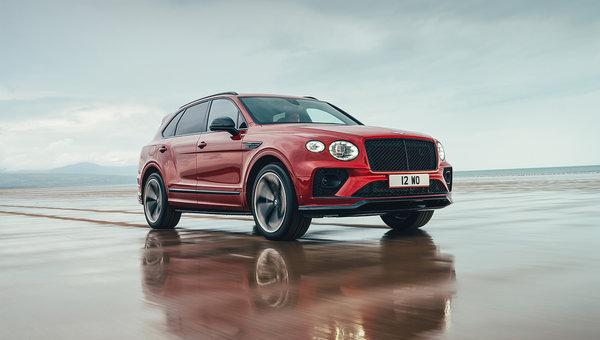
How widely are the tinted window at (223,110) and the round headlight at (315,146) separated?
5.68ft

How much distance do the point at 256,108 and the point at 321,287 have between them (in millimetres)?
4310

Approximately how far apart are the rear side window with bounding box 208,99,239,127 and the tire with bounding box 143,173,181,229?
1.46 m

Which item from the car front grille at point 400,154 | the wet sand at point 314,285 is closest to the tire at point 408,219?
the wet sand at point 314,285

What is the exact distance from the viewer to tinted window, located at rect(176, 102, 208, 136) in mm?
8914

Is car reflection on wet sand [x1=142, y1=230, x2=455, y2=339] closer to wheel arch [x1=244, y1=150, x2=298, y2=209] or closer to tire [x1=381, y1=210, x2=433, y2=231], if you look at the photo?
wheel arch [x1=244, y1=150, x2=298, y2=209]

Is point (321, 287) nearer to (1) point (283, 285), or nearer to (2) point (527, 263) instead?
(1) point (283, 285)

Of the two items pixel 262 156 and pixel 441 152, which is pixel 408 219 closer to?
pixel 441 152

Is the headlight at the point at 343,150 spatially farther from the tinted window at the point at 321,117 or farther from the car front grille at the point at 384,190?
the tinted window at the point at 321,117

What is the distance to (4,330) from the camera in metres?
3.23

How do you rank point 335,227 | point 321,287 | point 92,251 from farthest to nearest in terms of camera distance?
1. point 335,227
2. point 92,251
3. point 321,287

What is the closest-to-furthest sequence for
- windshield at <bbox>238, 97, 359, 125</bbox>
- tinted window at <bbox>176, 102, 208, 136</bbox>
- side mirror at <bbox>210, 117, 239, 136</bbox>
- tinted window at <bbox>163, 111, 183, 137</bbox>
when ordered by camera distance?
side mirror at <bbox>210, 117, 239, 136</bbox> < windshield at <bbox>238, 97, 359, 125</bbox> < tinted window at <bbox>176, 102, 208, 136</bbox> < tinted window at <bbox>163, 111, 183, 137</bbox>

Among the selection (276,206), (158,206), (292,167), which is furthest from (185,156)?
(292,167)

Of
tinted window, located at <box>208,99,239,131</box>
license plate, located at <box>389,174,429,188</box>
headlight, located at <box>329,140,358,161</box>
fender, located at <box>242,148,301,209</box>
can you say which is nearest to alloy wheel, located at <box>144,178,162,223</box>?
tinted window, located at <box>208,99,239,131</box>

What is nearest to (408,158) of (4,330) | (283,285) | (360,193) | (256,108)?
(360,193)
